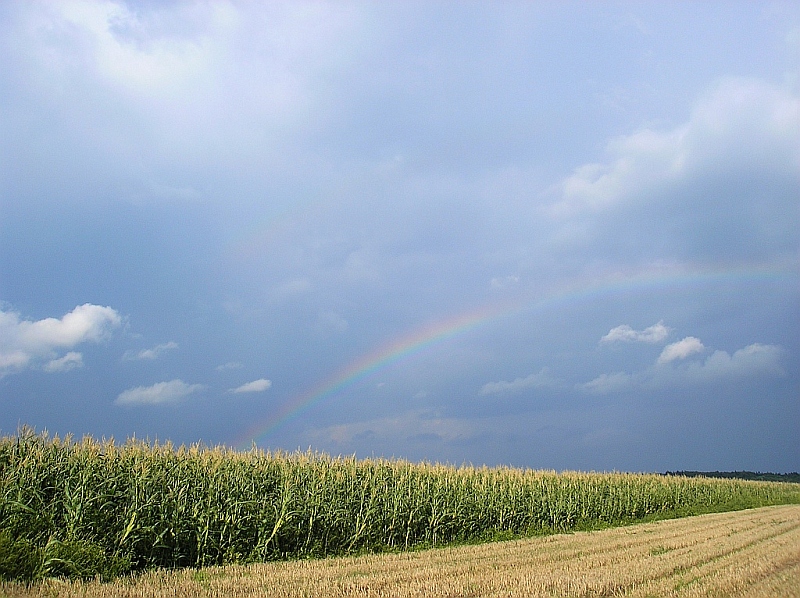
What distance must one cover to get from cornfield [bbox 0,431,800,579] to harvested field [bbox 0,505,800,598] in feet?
3.42

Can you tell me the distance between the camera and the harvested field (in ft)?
33.8

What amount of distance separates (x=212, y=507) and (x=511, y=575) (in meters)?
6.53

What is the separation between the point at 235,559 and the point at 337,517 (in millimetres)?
3167

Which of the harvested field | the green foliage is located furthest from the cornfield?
the harvested field

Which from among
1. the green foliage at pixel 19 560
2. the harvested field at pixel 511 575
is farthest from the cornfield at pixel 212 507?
the harvested field at pixel 511 575

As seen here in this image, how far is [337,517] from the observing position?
1686 centimetres

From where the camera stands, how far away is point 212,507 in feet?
47.4

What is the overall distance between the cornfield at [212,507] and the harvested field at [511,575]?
104 cm

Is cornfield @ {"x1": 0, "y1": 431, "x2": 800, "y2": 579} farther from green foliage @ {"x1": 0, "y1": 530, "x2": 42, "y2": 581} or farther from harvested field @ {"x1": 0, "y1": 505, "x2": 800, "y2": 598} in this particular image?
harvested field @ {"x1": 0, "y1": 505, "x2": 800, "y2": 598}

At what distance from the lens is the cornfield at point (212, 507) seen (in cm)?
1213

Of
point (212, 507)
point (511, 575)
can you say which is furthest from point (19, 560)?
point (511, 575)

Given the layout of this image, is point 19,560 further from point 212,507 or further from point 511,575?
point 511,575

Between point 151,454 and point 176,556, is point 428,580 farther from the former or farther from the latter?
point 151,454

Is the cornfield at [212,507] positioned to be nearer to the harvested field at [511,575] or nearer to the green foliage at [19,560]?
the green foliage at [19,560]
